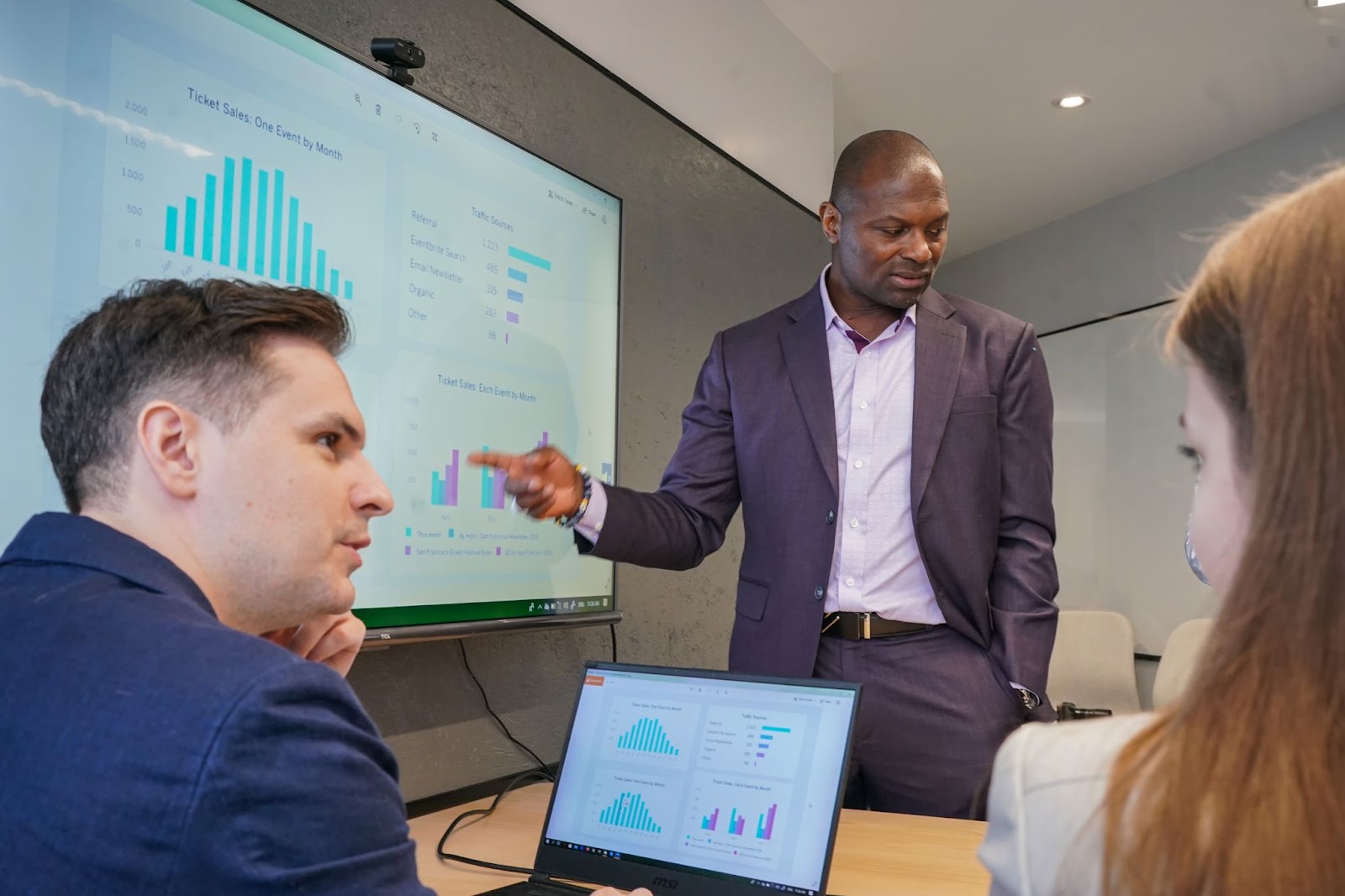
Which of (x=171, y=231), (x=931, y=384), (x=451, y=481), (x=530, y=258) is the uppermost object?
(x=530, y=258)

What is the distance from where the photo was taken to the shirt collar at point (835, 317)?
6.95 feet

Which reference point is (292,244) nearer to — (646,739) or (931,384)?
(646,739)

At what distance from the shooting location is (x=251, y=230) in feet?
5.03

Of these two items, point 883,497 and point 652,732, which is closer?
point 652,732

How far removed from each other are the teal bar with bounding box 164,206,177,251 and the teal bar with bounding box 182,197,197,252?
0.04 feet

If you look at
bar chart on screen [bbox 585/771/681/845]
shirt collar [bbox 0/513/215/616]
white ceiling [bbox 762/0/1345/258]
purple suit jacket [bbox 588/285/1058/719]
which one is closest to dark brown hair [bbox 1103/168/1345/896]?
shirt collar [bbox 0/513/215/616]

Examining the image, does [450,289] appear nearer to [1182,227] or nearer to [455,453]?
[455,453]

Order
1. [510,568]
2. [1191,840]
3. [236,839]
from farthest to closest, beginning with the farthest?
[510,568]
[236,839]
[1191,840]

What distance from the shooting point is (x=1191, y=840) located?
537 millimetres

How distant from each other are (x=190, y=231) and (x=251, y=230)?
0.10 metres

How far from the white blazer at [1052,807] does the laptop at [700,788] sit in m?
0.64

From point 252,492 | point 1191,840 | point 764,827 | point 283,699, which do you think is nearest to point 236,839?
point 283,699

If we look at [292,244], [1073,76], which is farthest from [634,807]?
[1073,76]

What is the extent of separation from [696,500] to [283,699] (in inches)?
56.0
